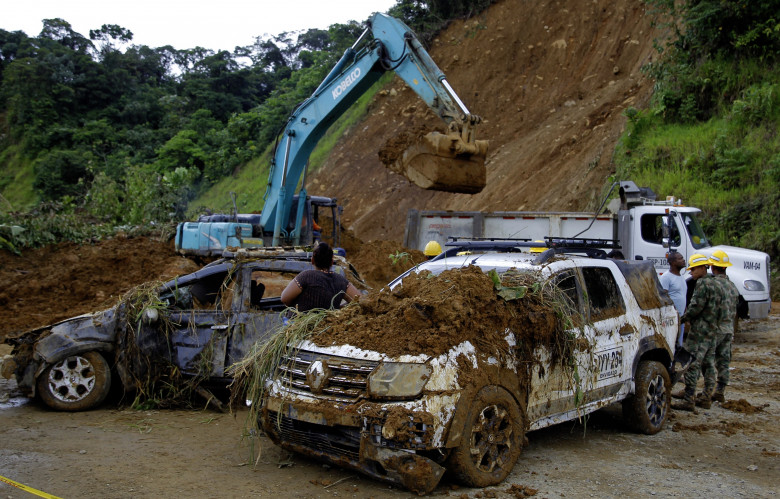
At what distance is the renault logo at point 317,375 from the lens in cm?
513

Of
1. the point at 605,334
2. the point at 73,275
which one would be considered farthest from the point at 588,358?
the point at 73,275

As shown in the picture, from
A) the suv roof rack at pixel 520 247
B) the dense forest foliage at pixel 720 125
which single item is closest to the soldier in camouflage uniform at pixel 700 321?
the suv roof rack at pixel 520 247

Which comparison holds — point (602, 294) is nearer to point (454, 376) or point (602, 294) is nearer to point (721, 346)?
point (454, 376)

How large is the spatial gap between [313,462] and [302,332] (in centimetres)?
108

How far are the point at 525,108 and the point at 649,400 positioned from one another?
22471 mm

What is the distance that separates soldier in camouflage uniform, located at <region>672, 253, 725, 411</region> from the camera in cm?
775

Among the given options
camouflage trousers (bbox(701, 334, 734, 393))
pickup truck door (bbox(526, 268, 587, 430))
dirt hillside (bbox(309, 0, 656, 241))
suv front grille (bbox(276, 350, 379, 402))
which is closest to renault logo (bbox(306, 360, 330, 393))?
suv front grille (bbox(276, 350, 379, 402))

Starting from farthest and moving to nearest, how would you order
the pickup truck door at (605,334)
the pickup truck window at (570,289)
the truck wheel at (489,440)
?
the pickup truck door at (605,334)
the pickup truck window at (570,289)
the truck wheel at (489,440)

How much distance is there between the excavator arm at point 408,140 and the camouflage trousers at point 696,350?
16.1 ft

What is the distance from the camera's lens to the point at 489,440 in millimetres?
5090

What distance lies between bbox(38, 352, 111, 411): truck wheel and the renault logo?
332 centimetres

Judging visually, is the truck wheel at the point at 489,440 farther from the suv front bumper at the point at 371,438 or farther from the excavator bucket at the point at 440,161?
the excavator bucket at the point at 440,161

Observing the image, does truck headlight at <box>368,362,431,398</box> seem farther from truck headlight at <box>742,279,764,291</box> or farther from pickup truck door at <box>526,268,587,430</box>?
truck headlight at <box>742,279,764,291</box>

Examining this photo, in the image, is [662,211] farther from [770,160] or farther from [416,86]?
[770,160]
